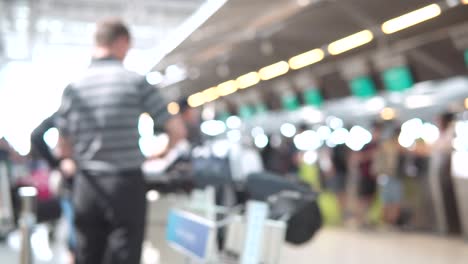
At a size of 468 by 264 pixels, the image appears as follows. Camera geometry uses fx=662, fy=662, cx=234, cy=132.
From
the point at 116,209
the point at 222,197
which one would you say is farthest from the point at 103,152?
the point at 222,197

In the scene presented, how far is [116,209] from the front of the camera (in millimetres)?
3145

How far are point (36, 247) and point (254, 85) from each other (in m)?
8.64

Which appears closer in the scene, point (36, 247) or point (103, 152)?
point (103, 152)

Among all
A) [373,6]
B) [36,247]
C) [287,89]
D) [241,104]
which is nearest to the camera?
[373,6]

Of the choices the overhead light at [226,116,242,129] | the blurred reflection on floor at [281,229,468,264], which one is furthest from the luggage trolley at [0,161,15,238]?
the overhead light at [226,116,242,129]

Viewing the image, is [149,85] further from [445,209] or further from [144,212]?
[445,209]

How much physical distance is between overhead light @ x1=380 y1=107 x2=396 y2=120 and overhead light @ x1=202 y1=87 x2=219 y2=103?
434 cm

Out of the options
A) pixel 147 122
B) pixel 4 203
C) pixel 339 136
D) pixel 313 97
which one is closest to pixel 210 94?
pixel 313 97

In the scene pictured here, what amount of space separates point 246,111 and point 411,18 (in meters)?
10.9

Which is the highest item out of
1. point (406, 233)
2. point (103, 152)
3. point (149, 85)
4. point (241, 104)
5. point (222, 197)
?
point (241, 104)

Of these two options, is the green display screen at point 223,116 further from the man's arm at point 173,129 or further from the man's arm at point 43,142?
the man's arm at point 173,129

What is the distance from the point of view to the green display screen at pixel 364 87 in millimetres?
12758

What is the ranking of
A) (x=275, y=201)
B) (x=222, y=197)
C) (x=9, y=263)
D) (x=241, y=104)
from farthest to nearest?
(x=241, y=104) → (x=9, y=263) → (x=222, y=197) → (x=275, y=201)

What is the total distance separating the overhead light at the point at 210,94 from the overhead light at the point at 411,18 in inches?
286
